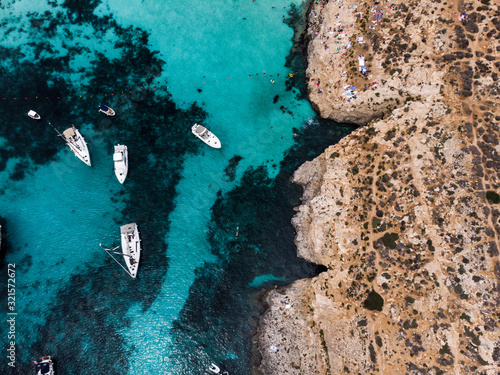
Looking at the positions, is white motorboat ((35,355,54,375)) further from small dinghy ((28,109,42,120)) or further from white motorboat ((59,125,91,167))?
small dinghy ((28,109,42,120))

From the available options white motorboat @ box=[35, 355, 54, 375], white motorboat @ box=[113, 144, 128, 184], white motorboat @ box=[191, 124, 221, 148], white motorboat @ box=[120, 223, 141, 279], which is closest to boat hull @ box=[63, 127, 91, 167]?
white motorboat @ box=[113, 144, 128, 184]

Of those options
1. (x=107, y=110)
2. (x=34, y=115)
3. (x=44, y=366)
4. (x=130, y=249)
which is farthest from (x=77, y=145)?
(x=44, y=366)

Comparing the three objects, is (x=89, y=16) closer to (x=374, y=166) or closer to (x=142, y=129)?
(x=142, y=129)

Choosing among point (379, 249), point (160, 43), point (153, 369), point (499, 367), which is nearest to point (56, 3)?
point (160, 43)

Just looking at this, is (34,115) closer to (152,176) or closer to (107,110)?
(107,110)

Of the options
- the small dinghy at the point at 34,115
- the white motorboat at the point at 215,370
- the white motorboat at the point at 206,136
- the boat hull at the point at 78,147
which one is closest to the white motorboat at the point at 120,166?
the boat hull at the point at 78,147

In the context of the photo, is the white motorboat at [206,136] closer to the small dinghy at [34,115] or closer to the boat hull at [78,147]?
the boat hull at [78,147]
